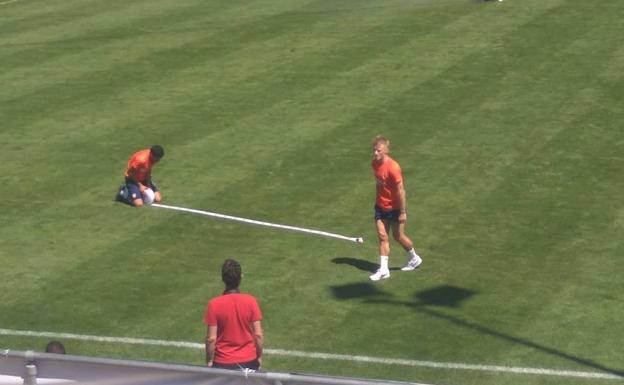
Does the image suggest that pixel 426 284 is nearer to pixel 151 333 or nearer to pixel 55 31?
pixel 151 333

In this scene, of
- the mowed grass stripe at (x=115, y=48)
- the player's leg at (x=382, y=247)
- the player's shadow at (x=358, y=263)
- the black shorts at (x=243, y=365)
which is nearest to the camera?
the black shorts at (x=243, y=365)

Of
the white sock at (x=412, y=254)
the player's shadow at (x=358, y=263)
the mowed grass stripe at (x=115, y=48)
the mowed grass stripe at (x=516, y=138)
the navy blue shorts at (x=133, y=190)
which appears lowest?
the mowed grass stripe at (x=516, y=138)

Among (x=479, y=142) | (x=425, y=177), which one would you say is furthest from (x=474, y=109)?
(x=425, y=177)

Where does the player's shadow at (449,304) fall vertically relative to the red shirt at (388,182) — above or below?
below

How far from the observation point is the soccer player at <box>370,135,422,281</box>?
1852cm

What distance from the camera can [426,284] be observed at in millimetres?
18562

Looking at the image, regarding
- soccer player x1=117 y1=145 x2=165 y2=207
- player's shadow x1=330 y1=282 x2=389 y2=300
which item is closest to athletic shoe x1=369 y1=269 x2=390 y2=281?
player's shadow x1=330 y1=282 x2=389 y2=300

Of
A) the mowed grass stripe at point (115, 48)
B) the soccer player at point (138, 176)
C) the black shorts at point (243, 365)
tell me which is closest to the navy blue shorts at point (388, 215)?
the soccer player at point (138, 176)

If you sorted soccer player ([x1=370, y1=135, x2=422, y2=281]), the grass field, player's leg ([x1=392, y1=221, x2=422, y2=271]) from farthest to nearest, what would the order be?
player's leg ([x1=392, y1=221, x2=422, y2=271])
soccer player ([x1=370, y1=135, x2=422, y2=281])
the grass field

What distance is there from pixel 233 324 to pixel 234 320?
0.14 feet

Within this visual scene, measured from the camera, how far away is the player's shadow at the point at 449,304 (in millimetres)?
16281

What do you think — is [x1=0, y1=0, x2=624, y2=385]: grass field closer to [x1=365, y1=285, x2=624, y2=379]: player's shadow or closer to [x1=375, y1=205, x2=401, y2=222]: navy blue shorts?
[x1=365, y1=285, x2=624, y2=379]: player's shadow

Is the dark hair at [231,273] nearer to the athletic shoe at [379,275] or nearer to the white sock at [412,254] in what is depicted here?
the athletic shoe at [379,275]

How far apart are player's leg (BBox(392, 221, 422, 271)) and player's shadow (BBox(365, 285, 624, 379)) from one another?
0.75m
